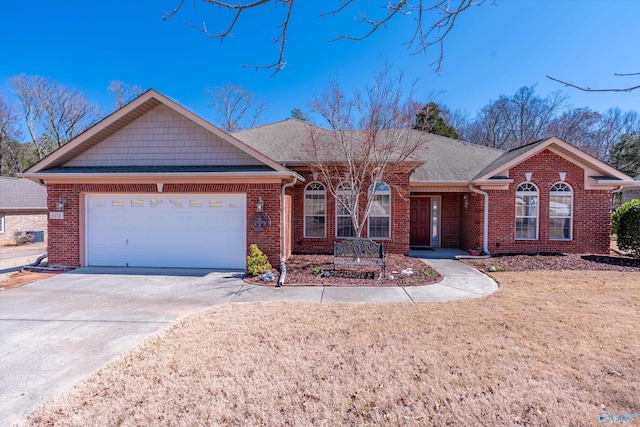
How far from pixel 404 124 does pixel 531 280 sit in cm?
551

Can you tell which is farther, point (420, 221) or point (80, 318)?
point (420, 221)

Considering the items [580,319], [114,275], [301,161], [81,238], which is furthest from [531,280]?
[81,238]

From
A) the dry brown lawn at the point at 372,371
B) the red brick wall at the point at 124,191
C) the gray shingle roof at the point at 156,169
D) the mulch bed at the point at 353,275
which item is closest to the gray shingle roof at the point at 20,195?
the red brick wall at the point at 124,191

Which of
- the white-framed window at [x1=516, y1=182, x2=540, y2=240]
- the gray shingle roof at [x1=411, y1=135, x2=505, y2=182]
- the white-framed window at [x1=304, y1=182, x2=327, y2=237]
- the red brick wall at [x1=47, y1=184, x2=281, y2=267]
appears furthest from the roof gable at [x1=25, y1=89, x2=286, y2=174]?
the white-framed window at [x1=516, y1=182, x2=540, y2=240]

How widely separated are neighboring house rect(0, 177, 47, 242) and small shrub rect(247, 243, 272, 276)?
16.0 metres

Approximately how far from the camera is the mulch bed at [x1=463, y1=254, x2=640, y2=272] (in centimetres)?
920

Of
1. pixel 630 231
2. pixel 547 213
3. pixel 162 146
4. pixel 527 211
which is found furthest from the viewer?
pixel 527 211

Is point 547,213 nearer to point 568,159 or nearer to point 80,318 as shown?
point 568,159

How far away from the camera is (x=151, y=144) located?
9.17 m

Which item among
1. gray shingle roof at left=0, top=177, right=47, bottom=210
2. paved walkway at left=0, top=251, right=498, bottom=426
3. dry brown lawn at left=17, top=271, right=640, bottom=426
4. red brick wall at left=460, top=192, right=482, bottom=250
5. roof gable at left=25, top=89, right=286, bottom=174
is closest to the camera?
dry brown lawn at left=17, top=271, right=640, bottom=426

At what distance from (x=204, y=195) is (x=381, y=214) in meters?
6.05

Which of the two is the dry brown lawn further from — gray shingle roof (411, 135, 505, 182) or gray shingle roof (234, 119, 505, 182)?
gray shingle roof (411, 135, 505, 182)

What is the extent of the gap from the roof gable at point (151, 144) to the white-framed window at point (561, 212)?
10.4 metres

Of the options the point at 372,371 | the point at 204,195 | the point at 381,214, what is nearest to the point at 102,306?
the point at 204,195
